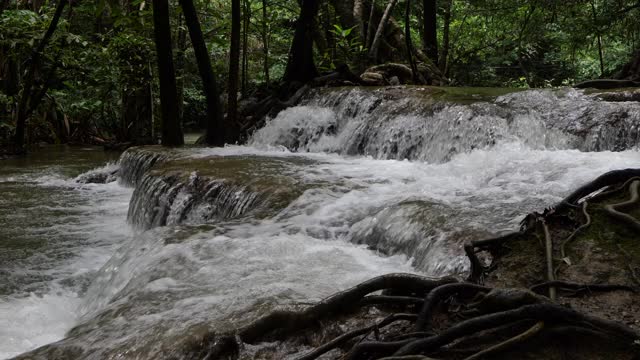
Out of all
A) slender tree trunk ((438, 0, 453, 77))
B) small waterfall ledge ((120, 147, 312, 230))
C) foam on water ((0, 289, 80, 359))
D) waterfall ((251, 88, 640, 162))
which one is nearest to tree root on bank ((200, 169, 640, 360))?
foam on water ((0, 289, 80, 359))

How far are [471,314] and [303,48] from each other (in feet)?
36.3

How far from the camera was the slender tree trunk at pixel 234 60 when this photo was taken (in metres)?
10.8

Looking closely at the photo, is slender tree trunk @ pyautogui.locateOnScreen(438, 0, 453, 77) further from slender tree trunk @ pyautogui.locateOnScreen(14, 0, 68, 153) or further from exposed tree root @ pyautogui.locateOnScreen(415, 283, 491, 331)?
exposed tree root @ pyautogui.locateOnScreen(415, 283, 491, 331)

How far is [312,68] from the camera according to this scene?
13.3m

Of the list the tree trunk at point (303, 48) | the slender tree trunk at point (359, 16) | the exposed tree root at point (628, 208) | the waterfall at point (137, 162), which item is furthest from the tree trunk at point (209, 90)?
the exposed tree root at point (628, 208)

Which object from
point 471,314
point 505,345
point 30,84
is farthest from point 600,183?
point 30,84

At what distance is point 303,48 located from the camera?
13.1 metres

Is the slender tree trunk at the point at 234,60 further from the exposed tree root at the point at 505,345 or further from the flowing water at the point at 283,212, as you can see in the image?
the exposed tree root at the point at 505,345

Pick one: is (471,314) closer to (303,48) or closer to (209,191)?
(209,191)

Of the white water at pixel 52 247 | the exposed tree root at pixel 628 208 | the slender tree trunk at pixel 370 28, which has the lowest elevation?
the white water at pixel 52 247

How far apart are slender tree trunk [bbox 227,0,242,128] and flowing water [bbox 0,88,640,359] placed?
1.45m

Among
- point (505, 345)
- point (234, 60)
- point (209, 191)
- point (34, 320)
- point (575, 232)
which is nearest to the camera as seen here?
point (505, 345)

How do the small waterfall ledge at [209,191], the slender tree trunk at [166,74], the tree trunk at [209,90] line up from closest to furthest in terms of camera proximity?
the small waterfall ledge at [209,191] → the slender tree trunk at [166,74] → the tree trunk at [209,90]

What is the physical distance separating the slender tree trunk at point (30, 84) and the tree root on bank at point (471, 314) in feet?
35.9
